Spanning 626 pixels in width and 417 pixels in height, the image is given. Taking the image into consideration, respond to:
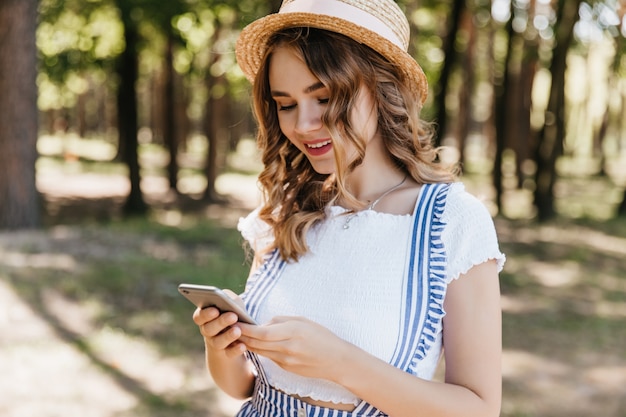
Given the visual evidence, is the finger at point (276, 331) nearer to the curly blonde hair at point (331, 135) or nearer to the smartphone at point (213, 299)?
the smartphone at point (213, 299)

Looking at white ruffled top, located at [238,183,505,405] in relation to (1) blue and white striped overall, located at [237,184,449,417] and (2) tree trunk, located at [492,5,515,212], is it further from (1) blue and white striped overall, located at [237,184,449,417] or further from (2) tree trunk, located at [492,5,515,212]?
(2) tree trunk, located at [492,5,515,212]

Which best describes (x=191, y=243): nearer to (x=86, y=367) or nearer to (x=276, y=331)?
(x=86, y=367)

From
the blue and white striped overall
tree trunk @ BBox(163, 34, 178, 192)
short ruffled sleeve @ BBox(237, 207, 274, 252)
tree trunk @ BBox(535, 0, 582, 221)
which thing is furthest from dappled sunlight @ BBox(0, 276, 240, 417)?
tree trunk @ BBox(163, 34, 178, 192)

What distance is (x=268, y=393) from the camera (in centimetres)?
206

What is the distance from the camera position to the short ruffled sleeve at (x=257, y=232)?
7.64 ft

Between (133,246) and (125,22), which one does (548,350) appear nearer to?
(133,246)

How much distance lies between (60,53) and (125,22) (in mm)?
3341

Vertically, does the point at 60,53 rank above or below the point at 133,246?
above

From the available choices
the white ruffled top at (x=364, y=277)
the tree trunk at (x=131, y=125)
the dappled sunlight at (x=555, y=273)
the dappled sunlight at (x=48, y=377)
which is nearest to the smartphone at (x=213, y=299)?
the white ruffled top at (x=364, y=277)

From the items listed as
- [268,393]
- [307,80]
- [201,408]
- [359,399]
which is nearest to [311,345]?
[359,399]

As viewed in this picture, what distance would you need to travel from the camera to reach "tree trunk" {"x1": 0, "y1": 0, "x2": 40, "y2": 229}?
1059cm

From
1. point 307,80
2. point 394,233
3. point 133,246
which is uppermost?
point 307,80

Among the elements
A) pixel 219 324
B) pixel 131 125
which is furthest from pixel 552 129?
pixel 219 324

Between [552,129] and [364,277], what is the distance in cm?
1503
